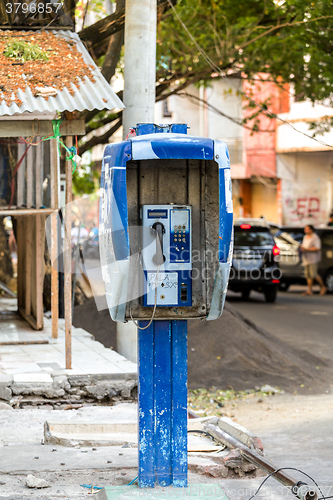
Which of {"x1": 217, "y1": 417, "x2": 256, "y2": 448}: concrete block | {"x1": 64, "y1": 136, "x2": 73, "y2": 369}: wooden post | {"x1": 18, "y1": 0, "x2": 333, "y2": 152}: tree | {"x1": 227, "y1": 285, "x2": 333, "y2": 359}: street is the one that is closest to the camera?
{"x1": 217, "y1": 417, "x2": 256, "y2": 448}: concrete block

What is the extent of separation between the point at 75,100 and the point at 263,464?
413 centimetres

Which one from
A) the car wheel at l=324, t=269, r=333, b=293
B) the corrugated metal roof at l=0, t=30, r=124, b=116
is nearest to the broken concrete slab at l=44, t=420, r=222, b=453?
the corrugated metal roof at l=0, t=30, r=124, b=116

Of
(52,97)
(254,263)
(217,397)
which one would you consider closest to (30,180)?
(52,97)

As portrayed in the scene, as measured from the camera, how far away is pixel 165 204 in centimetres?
432

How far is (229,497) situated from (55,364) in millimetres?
3408

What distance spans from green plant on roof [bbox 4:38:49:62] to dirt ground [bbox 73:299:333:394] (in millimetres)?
4447

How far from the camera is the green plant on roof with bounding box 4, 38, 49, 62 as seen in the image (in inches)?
286

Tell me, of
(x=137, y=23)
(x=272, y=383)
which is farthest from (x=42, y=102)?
(x=272, y=383)

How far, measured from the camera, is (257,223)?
1683 centimetres

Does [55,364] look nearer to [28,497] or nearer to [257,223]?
[28,497]

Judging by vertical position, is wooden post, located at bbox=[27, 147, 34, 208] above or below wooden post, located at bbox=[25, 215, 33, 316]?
above

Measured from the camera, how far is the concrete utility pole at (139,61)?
761 cm

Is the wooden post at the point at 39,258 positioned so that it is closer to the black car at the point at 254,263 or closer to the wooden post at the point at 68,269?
the wooden post at the point at 68,269

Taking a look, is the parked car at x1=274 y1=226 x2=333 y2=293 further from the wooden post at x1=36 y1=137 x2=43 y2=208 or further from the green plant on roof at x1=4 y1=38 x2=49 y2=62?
the green plant on roof at x1=4 y1=38 x2=49 y2=62
